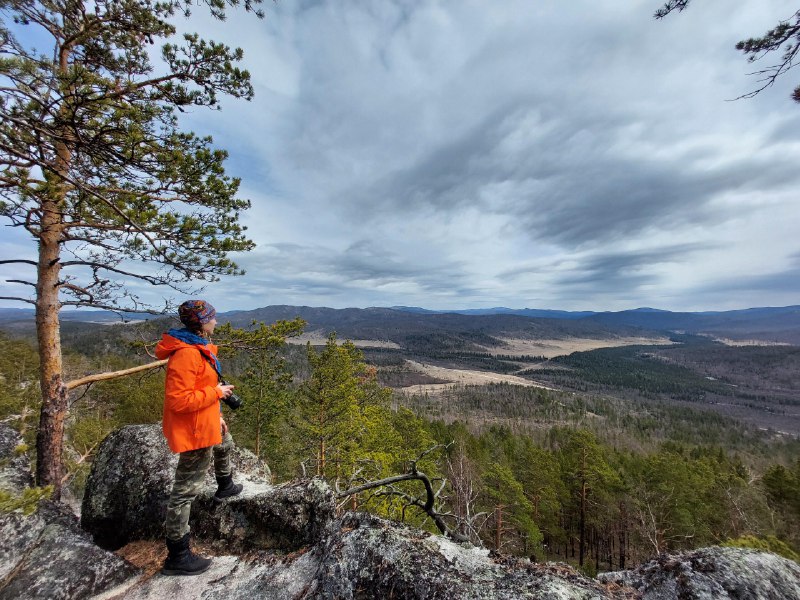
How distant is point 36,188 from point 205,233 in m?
2.55

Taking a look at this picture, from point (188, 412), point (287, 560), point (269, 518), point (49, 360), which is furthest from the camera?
point (49, 360)

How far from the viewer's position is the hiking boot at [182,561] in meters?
3.96

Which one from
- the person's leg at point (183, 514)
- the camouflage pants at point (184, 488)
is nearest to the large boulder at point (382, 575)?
the person's leg at point (183, 514)

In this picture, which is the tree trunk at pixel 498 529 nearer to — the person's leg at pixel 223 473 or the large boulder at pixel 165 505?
the large boulder at pixel 165 505

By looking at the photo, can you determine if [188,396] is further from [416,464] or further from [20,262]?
[416,464]

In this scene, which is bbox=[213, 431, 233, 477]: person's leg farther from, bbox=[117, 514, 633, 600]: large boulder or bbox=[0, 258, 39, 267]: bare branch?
bbox=[0, 258, 39, 267]: bare branch

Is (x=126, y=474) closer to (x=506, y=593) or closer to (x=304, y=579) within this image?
(x=304, y=579)

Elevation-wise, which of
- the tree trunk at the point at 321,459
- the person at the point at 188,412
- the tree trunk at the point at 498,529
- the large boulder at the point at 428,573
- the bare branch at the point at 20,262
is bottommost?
the tree trunk at the point at 498,529

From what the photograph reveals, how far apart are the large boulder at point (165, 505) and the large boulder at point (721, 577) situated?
3625 millimetres

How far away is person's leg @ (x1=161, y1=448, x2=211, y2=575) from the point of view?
3924mm

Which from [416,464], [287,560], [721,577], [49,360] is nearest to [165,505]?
[287,560]

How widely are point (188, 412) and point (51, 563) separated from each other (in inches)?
81.8

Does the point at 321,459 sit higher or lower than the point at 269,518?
lower

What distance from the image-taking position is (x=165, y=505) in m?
5.19
